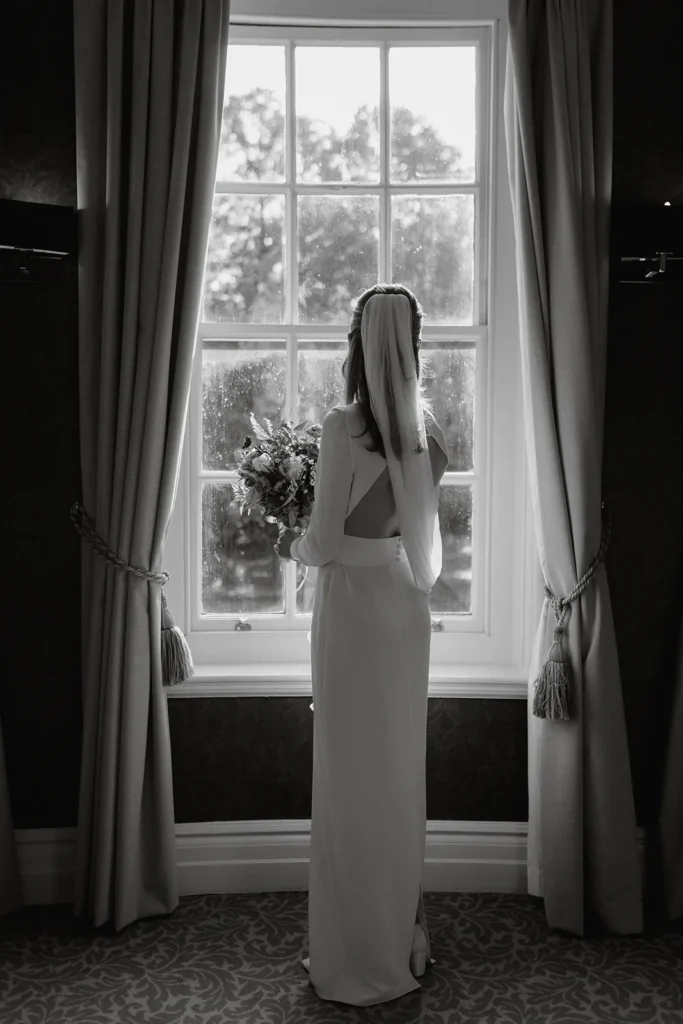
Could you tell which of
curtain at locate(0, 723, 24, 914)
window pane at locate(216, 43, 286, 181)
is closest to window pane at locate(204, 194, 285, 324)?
window pane at locate(216, 43, 286, 181)

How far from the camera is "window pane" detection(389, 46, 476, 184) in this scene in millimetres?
3344

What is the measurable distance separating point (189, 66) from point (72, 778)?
2573 mm

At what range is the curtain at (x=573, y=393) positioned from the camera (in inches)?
117

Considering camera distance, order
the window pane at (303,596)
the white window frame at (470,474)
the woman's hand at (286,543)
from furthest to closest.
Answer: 1. the window pane at (303,596)
2. the white window frame at (470,474)
3. the woman's hand at (286,543)

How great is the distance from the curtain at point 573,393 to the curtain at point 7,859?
1.89m

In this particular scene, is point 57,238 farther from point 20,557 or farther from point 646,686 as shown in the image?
point 646,686

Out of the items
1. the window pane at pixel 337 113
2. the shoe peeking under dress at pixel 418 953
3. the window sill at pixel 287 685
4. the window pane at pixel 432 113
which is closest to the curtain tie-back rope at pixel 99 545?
the window sill at pixel 287 685

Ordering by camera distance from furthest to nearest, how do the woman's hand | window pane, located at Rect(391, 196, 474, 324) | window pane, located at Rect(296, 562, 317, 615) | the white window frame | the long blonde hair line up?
window pane, located at Rect(296, 562, 317, 615) < window pane, located at Rect(391, 196, 474, 324) < the white window frame < the woman's hand < the long blonde hair

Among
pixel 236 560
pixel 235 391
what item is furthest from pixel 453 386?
pixel 236 560

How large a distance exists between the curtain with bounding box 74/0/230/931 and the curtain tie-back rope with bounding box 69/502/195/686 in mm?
28

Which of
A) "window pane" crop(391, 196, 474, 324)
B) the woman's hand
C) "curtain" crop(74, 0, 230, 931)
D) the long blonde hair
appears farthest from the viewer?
"window pane" crop(391, 196, 474, 324)

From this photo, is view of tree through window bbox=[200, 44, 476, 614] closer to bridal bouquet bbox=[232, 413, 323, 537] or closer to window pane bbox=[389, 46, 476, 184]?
window pane bbox=[389, 46, 476, 184]

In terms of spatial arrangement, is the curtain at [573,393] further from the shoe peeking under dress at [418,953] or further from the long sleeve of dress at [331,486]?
the long sleeve of dress at [331,486]

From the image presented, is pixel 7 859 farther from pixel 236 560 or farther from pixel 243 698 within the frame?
pixel 236 560
